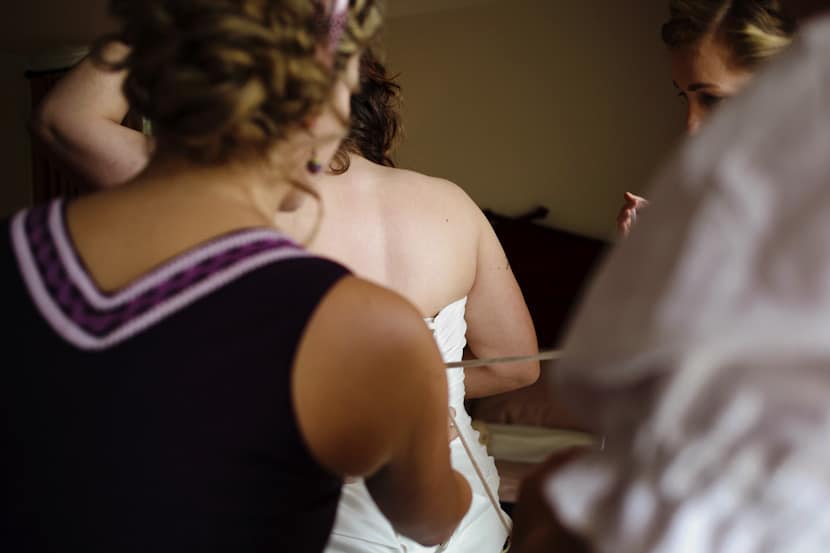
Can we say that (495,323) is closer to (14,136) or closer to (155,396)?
(155,396)

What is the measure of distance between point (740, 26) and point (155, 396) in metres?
1.02

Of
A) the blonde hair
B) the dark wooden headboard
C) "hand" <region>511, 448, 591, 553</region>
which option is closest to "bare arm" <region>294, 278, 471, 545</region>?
"hand" <region>511, 448, 591, 553</region>

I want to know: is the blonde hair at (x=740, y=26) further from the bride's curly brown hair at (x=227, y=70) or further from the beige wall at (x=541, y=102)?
the beige wall at (x=541, y=102)

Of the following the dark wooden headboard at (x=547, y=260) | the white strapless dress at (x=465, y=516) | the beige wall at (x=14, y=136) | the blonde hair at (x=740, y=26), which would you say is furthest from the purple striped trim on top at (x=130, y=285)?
the beige wall at (x=14, y=136)

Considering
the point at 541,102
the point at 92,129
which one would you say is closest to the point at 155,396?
the point at 92,129

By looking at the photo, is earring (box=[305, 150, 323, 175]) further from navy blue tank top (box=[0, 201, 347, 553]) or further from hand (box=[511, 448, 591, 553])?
hand (box=[511, 448, 591, 553])

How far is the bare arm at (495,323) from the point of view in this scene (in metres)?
1.22

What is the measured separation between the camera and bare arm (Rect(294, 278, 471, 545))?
1.61 ft

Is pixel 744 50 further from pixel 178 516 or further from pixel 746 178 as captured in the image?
pixel 178 516

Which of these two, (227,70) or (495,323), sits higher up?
(227,70)

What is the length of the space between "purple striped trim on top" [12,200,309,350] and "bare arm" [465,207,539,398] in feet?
2.38

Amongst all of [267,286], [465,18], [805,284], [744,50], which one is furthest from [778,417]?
[465,18]

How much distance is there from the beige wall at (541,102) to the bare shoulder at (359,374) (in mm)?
2465

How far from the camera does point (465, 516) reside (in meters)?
0.99
